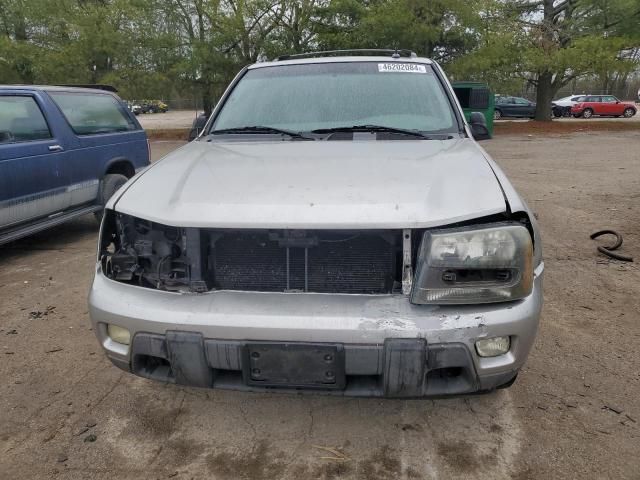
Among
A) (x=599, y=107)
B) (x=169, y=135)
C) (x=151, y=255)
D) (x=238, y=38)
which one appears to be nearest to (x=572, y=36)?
(x=599, y=107)

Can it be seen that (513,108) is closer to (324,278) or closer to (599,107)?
(599,107)

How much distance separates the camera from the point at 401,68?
3.53 meters

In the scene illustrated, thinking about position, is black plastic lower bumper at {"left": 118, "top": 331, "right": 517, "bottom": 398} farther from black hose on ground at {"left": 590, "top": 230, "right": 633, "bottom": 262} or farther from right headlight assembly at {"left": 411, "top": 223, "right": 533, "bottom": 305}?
black hose on ground at {"left": 590, "top": 230, "right": 633, "bottom": 262}

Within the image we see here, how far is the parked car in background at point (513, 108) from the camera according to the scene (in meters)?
30.0

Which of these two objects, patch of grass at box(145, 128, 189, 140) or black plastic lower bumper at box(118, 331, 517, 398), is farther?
patch of grass at box(145, 128, 189, 140)

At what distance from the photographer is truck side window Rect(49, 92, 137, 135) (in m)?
5.70

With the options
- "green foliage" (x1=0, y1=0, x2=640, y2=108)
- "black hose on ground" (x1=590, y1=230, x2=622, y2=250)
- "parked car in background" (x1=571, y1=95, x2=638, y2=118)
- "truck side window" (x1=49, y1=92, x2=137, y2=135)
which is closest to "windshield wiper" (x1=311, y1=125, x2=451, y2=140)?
"black hose on ground" (x1=590, y1=230, x2=622, y2=250)

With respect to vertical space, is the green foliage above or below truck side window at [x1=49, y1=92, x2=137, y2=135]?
above

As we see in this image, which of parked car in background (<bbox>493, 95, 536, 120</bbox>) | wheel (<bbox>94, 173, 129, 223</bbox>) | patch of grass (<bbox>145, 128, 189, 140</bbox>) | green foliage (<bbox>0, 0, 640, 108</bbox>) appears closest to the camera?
wheel (<bbox>94, 173, 129, 223</bbox>)

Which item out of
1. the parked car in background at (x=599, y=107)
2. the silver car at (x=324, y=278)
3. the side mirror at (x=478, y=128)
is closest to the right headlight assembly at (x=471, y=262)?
the silver car at (x=324, y=278)

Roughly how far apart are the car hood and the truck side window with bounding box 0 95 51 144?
3.09 m

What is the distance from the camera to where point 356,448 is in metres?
2.33

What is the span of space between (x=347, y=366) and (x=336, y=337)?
127 millimetres

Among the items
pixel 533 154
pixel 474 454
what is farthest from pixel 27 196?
pixel 533 154
